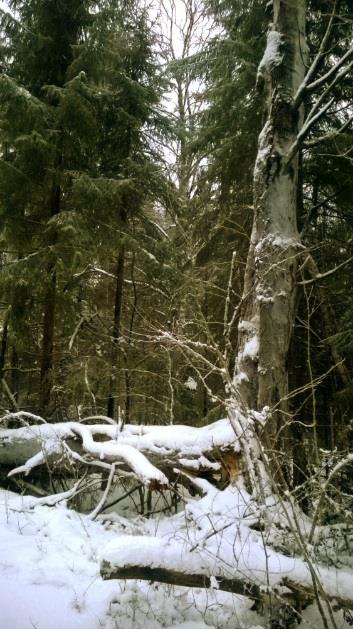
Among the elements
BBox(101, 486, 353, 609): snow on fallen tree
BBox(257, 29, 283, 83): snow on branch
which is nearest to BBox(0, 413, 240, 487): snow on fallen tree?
BBox(101, 486, 353, 609): snow on fallen tree

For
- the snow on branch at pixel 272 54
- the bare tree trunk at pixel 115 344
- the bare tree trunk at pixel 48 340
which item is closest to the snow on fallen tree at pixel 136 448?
the bare tree trunk at pixel 48 340

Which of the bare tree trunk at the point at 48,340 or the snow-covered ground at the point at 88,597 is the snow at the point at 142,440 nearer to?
the snow-covered ground at the point at 88,597

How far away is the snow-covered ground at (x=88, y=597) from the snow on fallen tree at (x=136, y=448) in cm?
54

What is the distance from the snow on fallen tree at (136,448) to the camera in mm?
4457

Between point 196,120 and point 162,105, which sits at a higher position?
point 162,105

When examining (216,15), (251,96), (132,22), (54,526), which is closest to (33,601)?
(54,526)

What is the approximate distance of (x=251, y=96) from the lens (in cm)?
686

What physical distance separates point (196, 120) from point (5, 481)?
698cm

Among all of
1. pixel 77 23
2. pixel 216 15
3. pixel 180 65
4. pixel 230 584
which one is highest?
pixel 77 23

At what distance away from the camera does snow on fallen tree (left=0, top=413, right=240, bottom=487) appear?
446 cm

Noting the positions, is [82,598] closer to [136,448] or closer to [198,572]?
[198,572]

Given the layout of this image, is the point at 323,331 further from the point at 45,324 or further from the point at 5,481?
the point at 5,481

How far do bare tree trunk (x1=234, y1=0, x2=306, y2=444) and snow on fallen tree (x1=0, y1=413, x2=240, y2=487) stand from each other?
1.86ft

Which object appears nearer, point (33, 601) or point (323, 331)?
point (33, 601)
